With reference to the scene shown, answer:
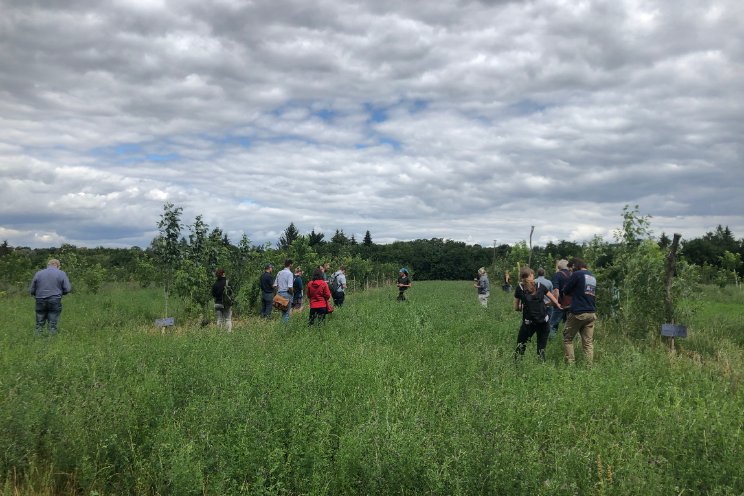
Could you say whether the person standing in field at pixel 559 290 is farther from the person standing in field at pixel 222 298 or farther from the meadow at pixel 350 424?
the person standing in field at pixel 222 298

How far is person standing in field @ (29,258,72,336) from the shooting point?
1036 cm

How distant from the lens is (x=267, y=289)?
45.6ft

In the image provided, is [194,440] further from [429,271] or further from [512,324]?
[429,271]

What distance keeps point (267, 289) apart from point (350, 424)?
966cm

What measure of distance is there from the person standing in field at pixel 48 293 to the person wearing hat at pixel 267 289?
4.82 meters

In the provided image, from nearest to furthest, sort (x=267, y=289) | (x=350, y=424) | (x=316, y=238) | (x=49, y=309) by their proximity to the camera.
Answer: (x=350, y=424) < (x=49, y=309) < (x=267, y=289) < (x=316, y=238)

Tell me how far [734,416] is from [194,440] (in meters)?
5.41

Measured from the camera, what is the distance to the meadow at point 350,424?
3.73 meters

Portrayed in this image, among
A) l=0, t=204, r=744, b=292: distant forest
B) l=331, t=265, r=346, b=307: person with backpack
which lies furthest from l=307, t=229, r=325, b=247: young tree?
l=331, t=265, r=346, b=307: person with backpack

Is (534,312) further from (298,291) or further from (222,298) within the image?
(298,291)

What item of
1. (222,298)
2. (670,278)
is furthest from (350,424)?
(670,278)

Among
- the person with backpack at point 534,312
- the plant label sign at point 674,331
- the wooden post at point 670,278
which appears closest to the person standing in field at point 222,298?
the person with backpack at point 534,312

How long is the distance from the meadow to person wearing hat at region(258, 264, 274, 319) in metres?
6.19

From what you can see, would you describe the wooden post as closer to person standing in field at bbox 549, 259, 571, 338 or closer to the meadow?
person standing in field at bbox 549, 259, 571, 338
